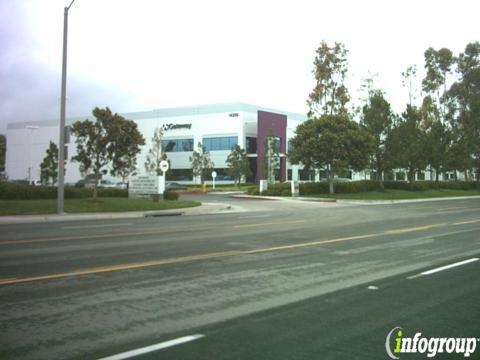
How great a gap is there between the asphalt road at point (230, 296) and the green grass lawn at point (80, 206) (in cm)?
1159

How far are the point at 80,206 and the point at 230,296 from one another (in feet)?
68.4

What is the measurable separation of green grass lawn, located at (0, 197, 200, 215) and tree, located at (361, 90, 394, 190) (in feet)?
85.9

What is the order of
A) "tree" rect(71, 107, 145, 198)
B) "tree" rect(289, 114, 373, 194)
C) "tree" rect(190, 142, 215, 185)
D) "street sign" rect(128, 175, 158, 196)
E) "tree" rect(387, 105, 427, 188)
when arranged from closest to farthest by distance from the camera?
"tree" rect(71, 107, 145, 198), "street sign" rect(128, 175, 158, 196), "tree" rect(289, 114, 373, 194), "tree" rect(387, 105, 427, 188), "tree" rect(190, 142, 215, 185)

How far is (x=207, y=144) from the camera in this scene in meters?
82.0

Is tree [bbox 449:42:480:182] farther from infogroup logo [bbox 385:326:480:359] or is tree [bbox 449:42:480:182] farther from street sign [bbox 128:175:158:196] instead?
infogroup logo [bbox 385:326:480:359]

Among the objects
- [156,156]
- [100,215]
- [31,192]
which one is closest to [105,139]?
[31,192]

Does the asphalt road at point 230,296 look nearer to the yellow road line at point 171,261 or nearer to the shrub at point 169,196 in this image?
the yellow road line at point 171,261

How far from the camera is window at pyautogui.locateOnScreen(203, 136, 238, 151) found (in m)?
79.5

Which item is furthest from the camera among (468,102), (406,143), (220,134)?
(220,134)

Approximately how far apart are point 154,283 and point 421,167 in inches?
2036

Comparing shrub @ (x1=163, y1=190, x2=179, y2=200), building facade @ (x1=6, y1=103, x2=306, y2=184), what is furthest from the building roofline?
shrub @ (x1=163, y1=190, x2=179, y2=200)

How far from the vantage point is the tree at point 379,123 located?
167 feet

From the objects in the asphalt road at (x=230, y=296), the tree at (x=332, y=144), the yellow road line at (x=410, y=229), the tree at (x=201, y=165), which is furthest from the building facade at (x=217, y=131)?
the asphalt road at (x=230, y=296)

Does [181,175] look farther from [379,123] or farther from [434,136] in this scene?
[379,123]
